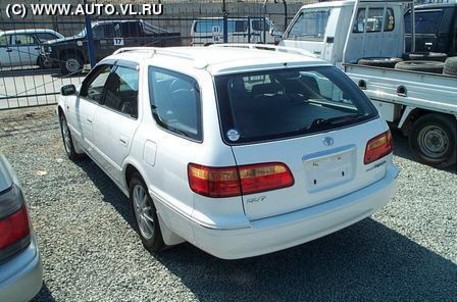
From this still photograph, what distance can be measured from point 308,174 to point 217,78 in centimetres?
85

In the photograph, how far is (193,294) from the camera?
2725 mm

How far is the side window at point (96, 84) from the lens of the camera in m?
4.11

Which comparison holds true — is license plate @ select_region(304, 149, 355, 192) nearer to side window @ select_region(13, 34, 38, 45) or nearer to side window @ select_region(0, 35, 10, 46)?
side window @ select_region(13, 34, 38, 45)

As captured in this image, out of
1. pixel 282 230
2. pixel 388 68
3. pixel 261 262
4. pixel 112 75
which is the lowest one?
pixel 261 262

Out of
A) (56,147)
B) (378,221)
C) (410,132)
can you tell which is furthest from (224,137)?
(56,147)

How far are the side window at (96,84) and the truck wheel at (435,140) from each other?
12.2 ft

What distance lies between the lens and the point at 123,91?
355 cm

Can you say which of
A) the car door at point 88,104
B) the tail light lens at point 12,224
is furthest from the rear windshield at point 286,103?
the car door at point 88,104

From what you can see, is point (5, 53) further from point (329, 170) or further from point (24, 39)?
point (329, 170)

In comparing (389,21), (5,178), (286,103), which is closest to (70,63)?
(389,21)

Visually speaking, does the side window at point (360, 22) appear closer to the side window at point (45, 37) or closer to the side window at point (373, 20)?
the side window at point (373, 20)

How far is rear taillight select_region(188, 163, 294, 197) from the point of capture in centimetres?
236

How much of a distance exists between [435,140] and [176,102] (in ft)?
11.6

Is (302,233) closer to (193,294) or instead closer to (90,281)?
(193,294)
